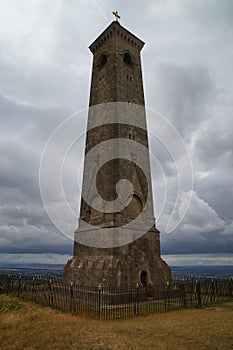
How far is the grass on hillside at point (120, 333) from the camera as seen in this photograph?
829 cm

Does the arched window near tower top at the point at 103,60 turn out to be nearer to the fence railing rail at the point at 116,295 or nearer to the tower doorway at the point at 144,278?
the tower doorway at the point at 144,278

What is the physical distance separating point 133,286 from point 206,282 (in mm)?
6050

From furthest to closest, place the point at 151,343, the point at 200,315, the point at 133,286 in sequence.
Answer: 1. the point at 133,286
2. the point at 200,315
3. the point at 151,343

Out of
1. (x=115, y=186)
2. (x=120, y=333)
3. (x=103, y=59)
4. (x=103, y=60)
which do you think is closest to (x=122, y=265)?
(x=115, y=186)

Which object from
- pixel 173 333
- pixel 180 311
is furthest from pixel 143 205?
pixel 173 333

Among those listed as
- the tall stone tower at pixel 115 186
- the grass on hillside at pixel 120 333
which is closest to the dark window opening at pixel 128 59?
the tall stone tower at pixel 115 186

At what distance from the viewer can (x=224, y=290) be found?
20.2 meters

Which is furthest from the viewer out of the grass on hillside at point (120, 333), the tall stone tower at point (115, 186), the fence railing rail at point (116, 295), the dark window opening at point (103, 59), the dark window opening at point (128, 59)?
the dark window opening at point (128, 59)

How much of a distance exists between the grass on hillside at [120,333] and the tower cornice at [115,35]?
2506 cm

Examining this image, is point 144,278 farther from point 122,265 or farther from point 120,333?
point 120,333

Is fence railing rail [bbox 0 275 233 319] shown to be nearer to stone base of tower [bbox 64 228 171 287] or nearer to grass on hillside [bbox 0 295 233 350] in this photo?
stone base of tower [bbox 64 228 171 287]

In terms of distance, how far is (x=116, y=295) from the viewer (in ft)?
51.9

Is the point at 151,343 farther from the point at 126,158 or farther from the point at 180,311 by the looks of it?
the point at 126,158

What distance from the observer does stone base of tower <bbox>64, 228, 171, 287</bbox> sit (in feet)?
57.5
